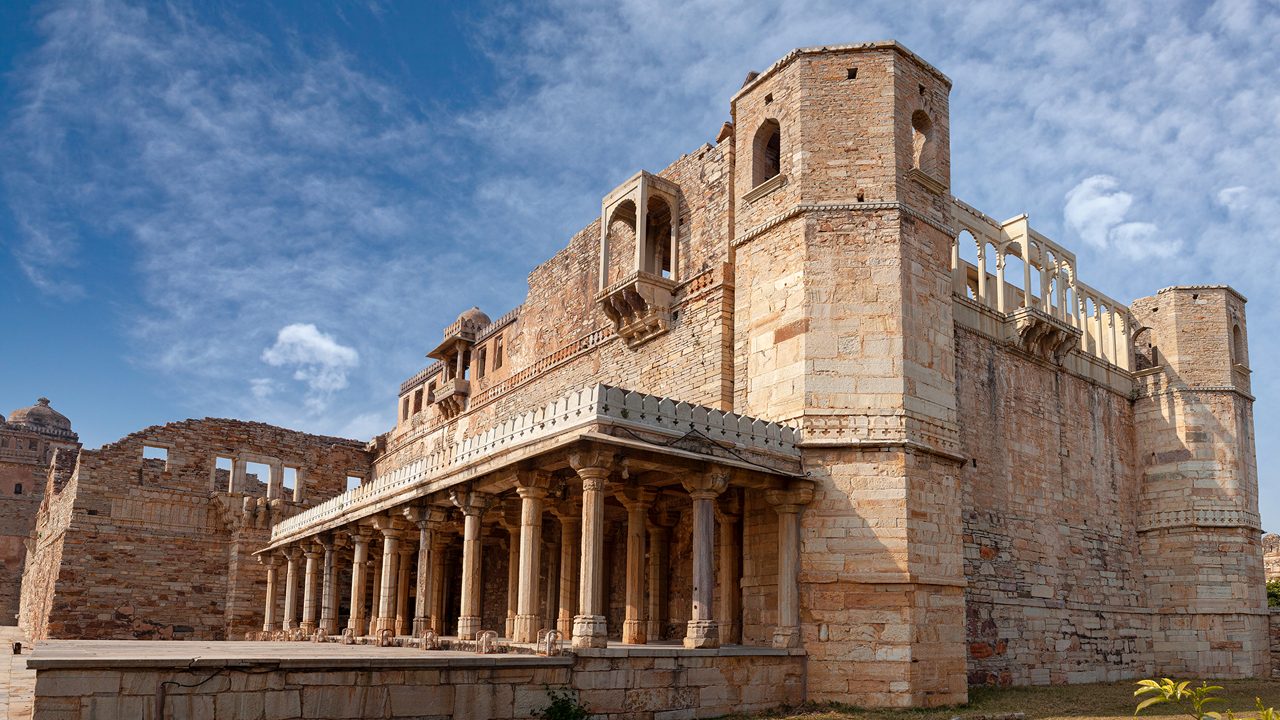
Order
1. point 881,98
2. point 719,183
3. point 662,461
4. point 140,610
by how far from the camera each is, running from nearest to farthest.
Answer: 1. point 662,461
2. point 881,98
3. point 719,183
4. point 140,610

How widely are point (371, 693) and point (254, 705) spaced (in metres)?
1.27

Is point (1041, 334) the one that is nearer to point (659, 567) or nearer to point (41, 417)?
point (659, 567)

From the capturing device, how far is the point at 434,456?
18.8 metres

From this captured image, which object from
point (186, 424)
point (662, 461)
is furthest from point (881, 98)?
point (186, 424)

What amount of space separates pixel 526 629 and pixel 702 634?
2.54 metres

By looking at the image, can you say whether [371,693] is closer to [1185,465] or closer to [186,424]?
[1185,465]

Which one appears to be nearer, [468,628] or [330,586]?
[468,628]

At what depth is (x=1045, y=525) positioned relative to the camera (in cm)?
2100

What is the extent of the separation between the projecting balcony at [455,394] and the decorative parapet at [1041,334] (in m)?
16.5

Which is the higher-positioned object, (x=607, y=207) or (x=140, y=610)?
(x=607, y=207)

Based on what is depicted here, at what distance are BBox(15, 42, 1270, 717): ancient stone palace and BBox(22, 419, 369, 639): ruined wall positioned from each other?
519cm

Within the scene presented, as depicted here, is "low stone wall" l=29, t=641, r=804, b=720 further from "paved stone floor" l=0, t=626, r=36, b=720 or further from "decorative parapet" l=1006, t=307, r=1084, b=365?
"decorative parapet" l=1006, t=307, r=1084, b=365

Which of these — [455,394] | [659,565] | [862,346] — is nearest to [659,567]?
[659,565]

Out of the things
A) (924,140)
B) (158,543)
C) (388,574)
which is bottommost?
(388,574)
